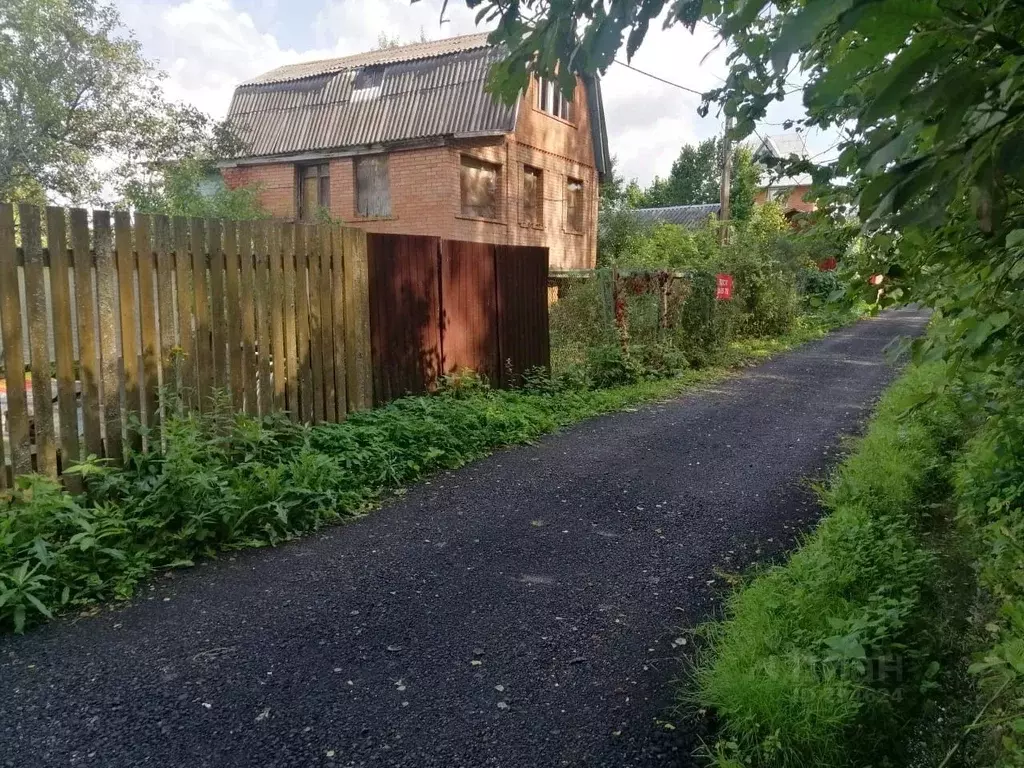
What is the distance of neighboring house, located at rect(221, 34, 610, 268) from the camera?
1650 centimetres

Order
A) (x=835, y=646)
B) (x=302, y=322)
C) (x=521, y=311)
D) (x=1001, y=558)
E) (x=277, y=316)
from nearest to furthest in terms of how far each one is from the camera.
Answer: (x=835, y=646) → (x=1001, y=558) → (x=277, y=316) → (x=302, y=322) → (x=521, y=311)

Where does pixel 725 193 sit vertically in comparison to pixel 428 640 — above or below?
above

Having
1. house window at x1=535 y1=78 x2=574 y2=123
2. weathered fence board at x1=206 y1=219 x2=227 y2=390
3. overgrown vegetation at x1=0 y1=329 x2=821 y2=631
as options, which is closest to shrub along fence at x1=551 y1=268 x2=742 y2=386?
overgrown vegetation at x1=0 y1=329 x2=821 y2=631

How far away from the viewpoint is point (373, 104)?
17547 mm

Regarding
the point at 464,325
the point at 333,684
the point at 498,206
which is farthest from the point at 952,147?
the point at 498,206

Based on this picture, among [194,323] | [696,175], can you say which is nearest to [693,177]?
[696,175]

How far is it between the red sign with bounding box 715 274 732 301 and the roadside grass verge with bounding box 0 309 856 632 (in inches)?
278

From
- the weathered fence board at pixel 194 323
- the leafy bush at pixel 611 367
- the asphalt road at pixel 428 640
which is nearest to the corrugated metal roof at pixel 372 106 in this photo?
the leafy bush at pixel 611 367

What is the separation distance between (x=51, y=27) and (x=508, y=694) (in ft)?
54.4

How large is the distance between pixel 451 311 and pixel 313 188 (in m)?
11.5

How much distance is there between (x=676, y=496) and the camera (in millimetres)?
5504

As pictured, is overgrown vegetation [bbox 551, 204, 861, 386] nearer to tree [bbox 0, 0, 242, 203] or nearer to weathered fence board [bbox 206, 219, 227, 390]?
weathered fence board [bbox 206, 219, 227, 390]

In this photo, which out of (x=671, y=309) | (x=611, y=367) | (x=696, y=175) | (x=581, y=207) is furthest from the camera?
(x=696, y=175)

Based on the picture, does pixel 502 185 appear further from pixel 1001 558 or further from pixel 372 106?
pixel 1001 558
